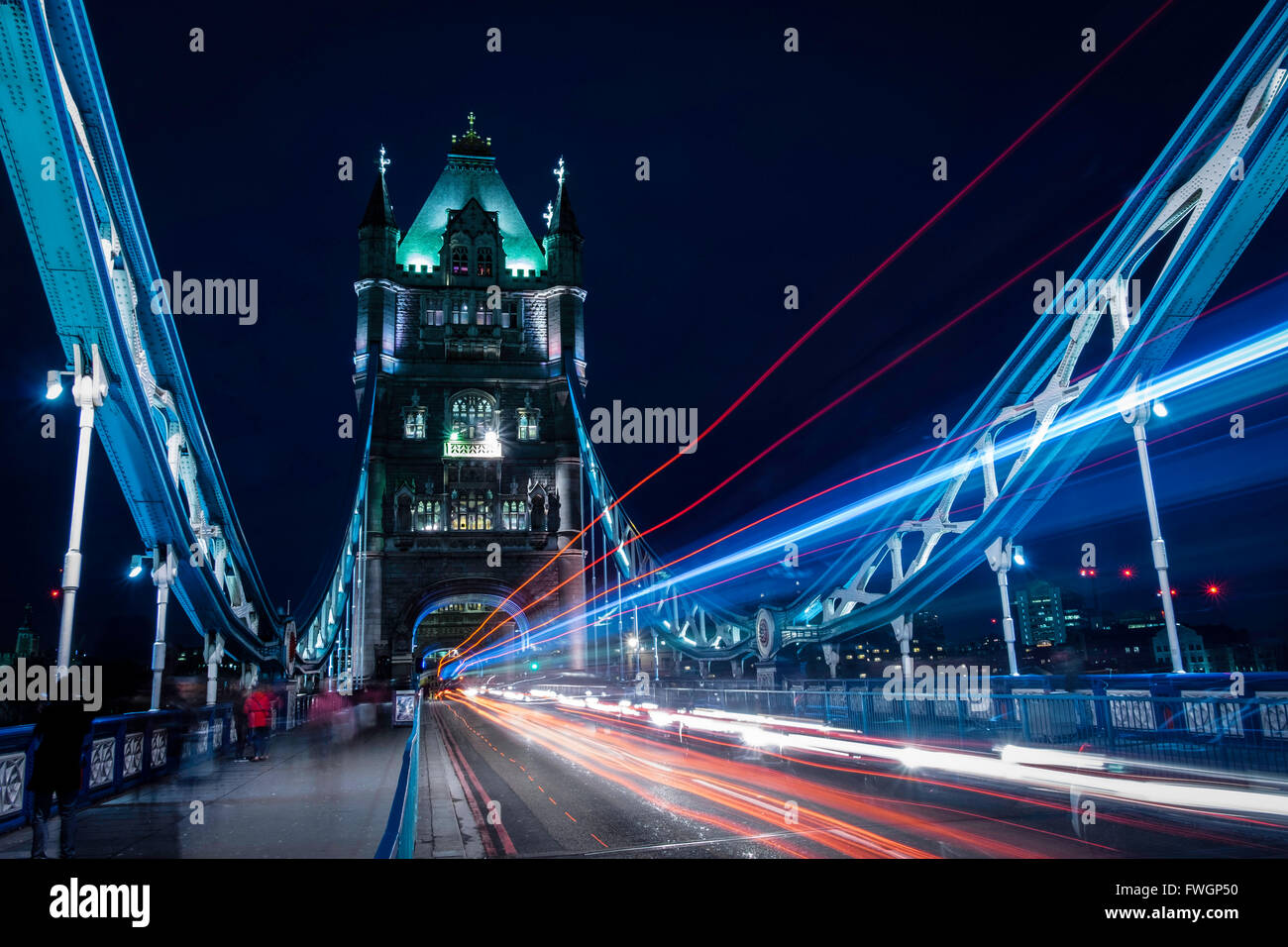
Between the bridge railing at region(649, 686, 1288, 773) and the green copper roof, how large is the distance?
4528 centimetres

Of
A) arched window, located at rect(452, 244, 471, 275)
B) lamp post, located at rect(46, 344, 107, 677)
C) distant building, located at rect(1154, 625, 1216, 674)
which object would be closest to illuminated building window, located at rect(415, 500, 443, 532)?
arched window, located at rect(452, 244, 471, 275)

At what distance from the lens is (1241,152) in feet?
46.2

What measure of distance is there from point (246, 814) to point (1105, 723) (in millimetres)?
11327

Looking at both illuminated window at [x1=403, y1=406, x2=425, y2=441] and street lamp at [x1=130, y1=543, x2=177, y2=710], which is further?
illuminated window at [x1=403, y1=406, x2=425, y2=441]

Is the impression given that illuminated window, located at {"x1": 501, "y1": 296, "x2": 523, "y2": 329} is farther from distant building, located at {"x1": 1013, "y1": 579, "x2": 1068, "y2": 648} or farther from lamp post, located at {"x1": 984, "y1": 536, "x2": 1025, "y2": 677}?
distant building, located at {"x1": 1013, "y1": 579, "x2": 1068, "y2": 648}

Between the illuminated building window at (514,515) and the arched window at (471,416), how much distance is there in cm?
431

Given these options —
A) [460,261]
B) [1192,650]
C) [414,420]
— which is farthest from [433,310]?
[1192,650]

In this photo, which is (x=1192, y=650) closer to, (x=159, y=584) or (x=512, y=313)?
(x=512, y=313)

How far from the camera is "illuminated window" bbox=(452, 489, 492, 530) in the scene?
4950cm

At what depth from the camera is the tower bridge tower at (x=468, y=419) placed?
48375mm

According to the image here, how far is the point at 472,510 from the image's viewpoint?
49.8 metres

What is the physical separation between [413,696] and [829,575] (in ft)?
44.2
